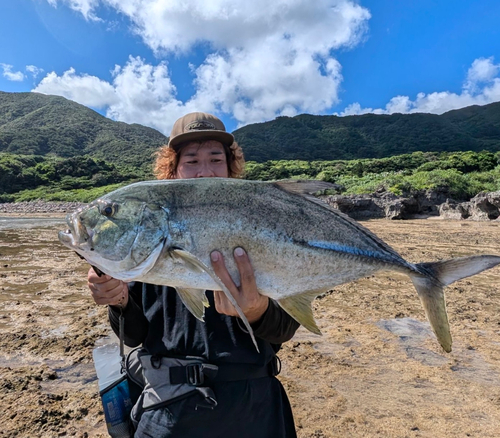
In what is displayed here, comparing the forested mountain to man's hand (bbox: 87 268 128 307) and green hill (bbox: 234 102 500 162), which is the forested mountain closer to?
green hill (bbox: 234 102 500 162)

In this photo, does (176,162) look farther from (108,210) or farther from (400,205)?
A: (400,205)

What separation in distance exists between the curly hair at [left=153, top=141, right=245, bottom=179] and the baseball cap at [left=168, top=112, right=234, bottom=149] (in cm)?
6

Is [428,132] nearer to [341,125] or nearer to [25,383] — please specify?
[341,125]

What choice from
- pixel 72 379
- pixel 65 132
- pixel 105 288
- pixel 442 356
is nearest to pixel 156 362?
pixel 105 288

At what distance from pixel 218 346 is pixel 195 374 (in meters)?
0.18

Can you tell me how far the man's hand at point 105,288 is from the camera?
1.72 meters

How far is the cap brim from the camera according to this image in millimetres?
2430

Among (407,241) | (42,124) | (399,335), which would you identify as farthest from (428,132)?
(42,124)

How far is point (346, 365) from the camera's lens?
3879 millimetres

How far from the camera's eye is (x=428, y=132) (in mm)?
112812

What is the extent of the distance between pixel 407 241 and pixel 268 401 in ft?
35.3

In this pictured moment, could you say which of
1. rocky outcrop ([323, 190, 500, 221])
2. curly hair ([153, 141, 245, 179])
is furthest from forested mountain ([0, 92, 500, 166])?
curly hair ([153, 141, 245, 179])

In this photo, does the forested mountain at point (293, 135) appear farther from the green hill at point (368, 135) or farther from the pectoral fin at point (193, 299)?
the pectoral fin at point (193, 299)

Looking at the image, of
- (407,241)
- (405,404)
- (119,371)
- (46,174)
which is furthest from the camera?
(46,174)
